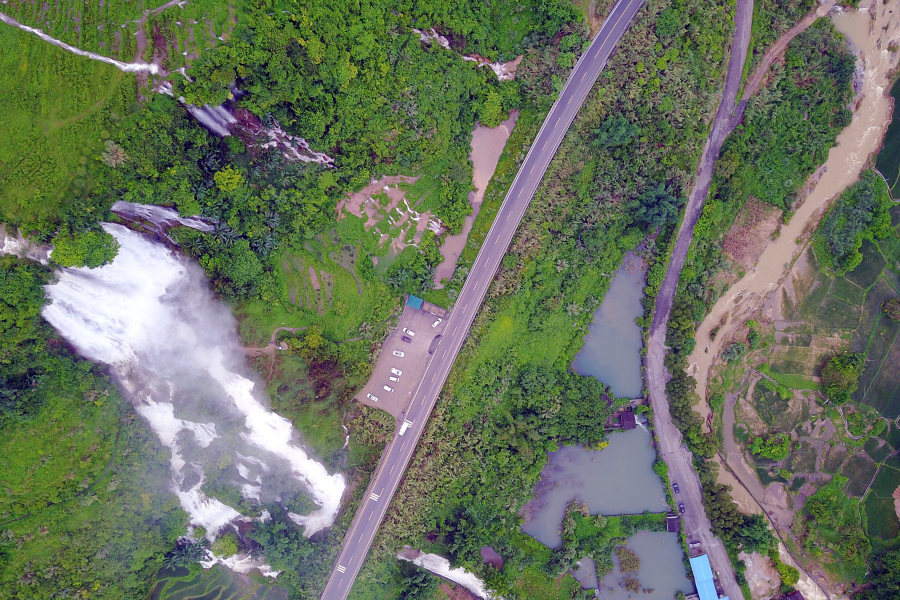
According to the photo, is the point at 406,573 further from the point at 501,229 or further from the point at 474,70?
the point at 474,70

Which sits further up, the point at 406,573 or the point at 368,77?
the point at 368,77

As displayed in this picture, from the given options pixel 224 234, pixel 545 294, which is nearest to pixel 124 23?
pixel 224 234

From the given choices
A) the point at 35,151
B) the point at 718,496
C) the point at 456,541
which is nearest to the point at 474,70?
the point at 35,151

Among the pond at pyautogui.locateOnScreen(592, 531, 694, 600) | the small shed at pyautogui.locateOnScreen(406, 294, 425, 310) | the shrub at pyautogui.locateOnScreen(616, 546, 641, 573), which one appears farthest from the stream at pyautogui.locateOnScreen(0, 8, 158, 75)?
the shrub at pyautogui.locateOnScreen(616, 546, 641, 573)

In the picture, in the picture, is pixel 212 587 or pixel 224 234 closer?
pixel 224 234

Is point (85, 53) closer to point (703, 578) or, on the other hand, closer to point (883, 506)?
point (703, 578)

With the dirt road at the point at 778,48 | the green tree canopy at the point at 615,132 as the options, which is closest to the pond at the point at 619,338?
the green tree canopy at the point at 615,132

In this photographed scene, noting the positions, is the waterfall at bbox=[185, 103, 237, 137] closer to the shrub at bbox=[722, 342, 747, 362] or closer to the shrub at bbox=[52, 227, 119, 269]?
the shrub at bbox=[52, 227, 119, 269]
